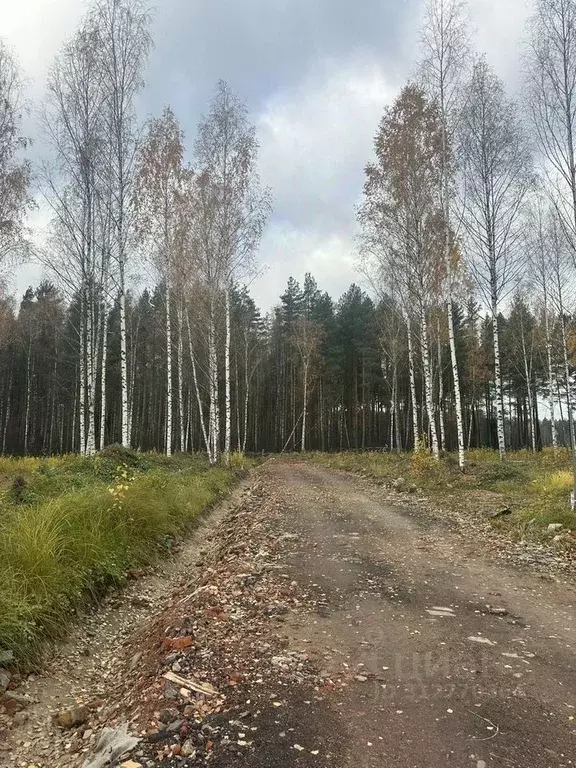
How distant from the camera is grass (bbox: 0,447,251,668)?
4.34m

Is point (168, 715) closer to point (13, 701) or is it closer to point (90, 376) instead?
point (13, 701)

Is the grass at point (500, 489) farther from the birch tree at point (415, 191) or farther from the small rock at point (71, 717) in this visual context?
the small rock at point (71, 717)

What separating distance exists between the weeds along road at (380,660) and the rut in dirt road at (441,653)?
12mm

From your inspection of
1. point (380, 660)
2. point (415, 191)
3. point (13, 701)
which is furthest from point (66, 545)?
point (415, 191)

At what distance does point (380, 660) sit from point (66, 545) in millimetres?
3731

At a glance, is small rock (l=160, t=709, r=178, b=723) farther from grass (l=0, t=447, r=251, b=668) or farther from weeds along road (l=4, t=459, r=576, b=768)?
grass (l=0, t=447, r=251, b=668)

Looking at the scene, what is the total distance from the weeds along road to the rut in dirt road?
1cm

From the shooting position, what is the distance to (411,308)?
22094 millimetres

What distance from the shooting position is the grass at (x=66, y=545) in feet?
14.3

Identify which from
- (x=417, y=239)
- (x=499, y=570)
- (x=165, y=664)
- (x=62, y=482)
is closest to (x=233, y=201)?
(x=417, y=239)

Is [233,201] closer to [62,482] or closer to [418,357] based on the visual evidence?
[62,482]

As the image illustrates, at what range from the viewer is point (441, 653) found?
3971mm

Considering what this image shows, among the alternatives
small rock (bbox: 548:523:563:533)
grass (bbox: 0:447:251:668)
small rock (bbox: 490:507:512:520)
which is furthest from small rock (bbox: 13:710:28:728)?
small rock (bbox: 490:507:512:520)

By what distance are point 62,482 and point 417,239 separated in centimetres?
1349
